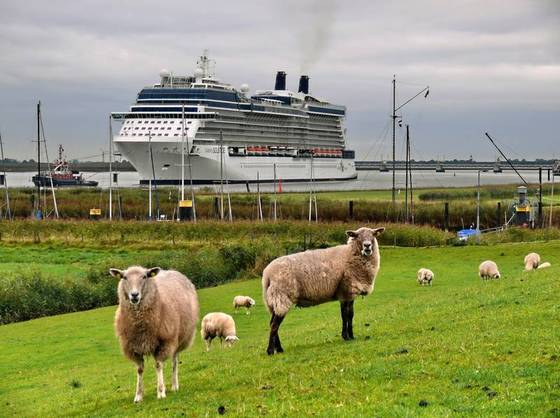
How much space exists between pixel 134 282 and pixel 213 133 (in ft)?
318

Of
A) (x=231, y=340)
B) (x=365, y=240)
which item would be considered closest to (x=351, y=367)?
(x=365, y=240)

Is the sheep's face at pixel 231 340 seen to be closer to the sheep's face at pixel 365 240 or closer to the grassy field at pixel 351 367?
the grassy field at pixel 351 367

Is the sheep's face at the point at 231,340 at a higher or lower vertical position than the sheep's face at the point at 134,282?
lower

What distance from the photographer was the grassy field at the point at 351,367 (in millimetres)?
8250

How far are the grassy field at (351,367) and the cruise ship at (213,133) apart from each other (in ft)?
251

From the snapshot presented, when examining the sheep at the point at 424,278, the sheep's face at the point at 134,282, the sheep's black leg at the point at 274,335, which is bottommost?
the sheep at the point at 424,278

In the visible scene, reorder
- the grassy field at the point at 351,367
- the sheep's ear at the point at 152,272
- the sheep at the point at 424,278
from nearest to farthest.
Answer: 1. the grassy field at the point at 351,367
2. the sheep's ear at the point at 152,272
3. the sheep at the point at 424,278

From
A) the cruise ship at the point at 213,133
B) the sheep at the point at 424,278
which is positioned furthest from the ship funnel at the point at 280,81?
the sheep at the point at 424,278

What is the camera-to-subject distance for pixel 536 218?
5912 cm

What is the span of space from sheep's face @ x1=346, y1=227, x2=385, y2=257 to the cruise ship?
80.6 m

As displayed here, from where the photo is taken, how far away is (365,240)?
44.1 feet

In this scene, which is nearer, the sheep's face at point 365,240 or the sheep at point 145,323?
the sheep at point 145,323

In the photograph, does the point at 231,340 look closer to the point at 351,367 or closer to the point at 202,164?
the point at 351,367

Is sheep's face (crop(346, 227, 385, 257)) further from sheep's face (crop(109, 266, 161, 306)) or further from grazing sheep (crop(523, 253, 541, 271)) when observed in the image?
grazing sheep (crop(523, 253, 541, 271))
